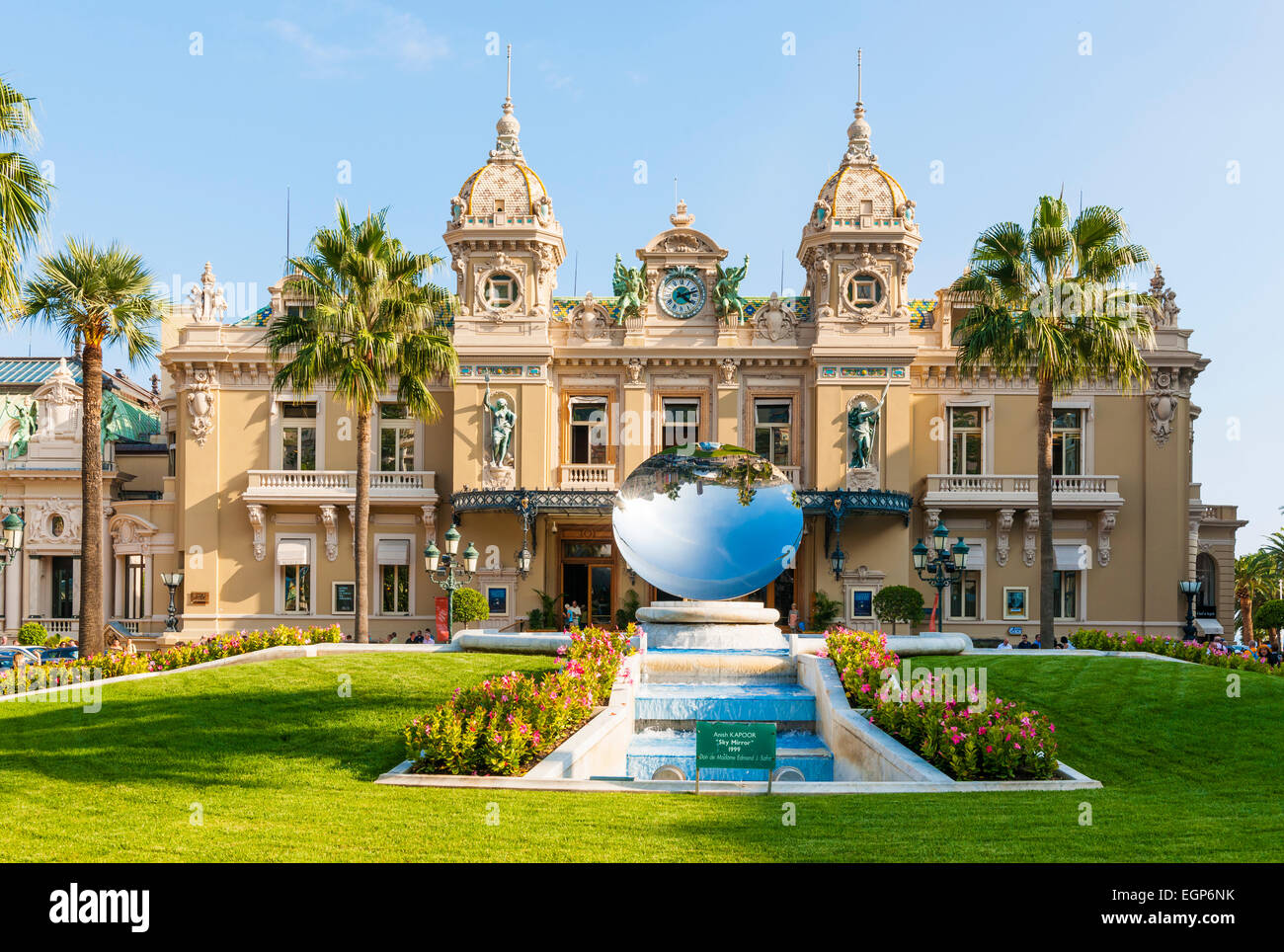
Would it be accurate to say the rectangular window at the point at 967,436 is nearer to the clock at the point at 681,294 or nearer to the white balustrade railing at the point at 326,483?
the clock at the point at 681,294

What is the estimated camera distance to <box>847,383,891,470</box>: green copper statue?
116 ft

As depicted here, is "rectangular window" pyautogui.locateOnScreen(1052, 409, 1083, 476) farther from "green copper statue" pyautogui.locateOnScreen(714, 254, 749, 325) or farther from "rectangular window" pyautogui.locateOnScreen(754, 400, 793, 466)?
"green copper statue" pyautogui.locateOnScreen(714, 254, 749, 325)

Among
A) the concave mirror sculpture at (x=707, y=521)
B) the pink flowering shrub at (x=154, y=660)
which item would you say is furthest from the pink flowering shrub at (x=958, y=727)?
the pink flowering shrub at (x=154, y=660)

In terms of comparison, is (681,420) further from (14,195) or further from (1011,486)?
(14,195)

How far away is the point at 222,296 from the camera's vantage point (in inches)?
1497

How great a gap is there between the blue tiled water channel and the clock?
16.7 m

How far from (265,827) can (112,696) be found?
994cm

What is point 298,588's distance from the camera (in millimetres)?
37094

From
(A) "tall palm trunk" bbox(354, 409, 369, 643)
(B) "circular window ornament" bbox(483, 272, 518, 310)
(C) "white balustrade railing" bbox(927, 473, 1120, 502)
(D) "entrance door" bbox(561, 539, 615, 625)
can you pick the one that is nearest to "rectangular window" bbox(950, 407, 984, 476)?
(C) "white balustrade railing" bbox(927, 473, 1120, 502)

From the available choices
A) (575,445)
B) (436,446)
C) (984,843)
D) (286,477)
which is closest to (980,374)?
(575,445)

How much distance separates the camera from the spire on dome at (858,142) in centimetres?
3749

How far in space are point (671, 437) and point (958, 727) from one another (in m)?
23.7

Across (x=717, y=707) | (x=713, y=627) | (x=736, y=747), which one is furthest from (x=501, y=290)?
(x=736, y=747)
